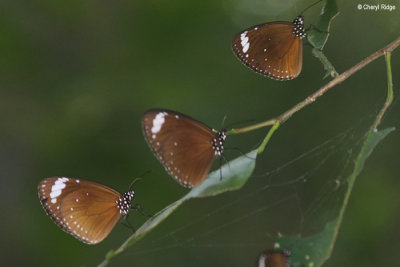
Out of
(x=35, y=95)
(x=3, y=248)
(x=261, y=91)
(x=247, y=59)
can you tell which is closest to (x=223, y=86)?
(x=261, y=91)

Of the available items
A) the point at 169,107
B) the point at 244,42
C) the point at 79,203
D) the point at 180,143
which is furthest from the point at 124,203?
the point at 169,107

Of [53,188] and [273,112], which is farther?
[273,112]

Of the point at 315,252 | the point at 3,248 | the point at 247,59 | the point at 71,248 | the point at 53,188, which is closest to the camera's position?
the point at 315,252

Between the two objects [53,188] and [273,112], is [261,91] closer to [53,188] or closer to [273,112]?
[273,112]

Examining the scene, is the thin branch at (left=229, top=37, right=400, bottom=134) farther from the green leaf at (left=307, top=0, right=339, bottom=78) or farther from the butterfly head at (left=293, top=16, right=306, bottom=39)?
the butterfly head at (left=293, top=16, right=306, bottom=39)

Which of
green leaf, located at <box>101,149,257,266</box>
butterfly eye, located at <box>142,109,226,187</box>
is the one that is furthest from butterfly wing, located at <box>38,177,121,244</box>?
green leaf, located at <box>101,149,257,266</box>

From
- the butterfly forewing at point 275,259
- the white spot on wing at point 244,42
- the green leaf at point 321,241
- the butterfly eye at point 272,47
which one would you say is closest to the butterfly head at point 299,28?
the butterfly eye at point 272,47

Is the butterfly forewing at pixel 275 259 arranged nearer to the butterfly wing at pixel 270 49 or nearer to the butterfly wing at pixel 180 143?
the butterfly wing at pixel 180 143
